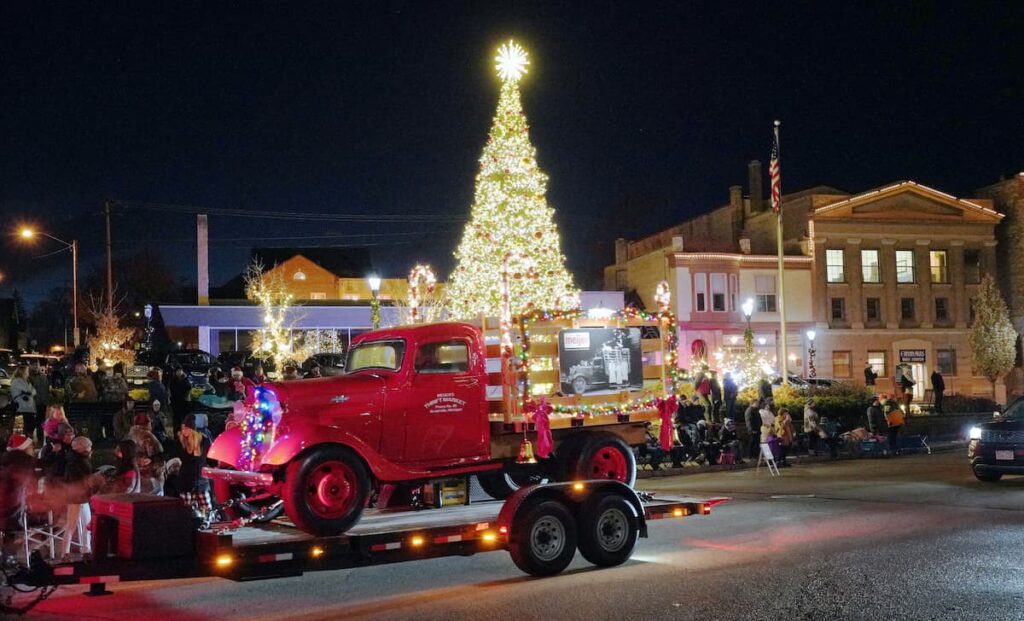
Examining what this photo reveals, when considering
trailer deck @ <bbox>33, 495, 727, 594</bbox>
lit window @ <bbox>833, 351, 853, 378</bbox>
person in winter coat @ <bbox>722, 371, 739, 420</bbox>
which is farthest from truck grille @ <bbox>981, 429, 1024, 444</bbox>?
lit window @ <bbox>833, 351, 853, 378</bbox>

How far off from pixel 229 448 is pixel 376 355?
6.30 ft

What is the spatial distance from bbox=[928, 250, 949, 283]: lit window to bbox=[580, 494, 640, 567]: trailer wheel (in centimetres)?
4945

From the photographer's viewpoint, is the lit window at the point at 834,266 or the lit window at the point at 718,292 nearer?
the lit window at the point at 718,292

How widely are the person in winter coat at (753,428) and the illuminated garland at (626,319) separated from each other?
11942 millimetres

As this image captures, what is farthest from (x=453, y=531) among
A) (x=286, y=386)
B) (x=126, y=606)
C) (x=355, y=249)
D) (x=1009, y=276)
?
(x=355, y=249)

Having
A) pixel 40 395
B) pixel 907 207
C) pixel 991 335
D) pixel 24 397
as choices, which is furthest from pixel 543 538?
pixel 907 207

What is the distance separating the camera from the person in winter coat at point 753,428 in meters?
25.0

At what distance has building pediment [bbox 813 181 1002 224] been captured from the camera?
173 feet

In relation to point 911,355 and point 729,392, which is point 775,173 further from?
point 911,355

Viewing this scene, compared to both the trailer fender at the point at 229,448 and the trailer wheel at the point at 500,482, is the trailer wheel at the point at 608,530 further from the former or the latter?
the trailer fender at the point at 229,448

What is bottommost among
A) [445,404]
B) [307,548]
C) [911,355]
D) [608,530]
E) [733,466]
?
[733,466]

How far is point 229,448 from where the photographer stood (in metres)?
10.5

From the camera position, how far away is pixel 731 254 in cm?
5088

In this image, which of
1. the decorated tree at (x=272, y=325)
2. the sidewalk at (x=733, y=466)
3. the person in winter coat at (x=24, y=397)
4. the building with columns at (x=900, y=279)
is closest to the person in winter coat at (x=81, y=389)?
the person in winter coat at (x=24, y=397)
